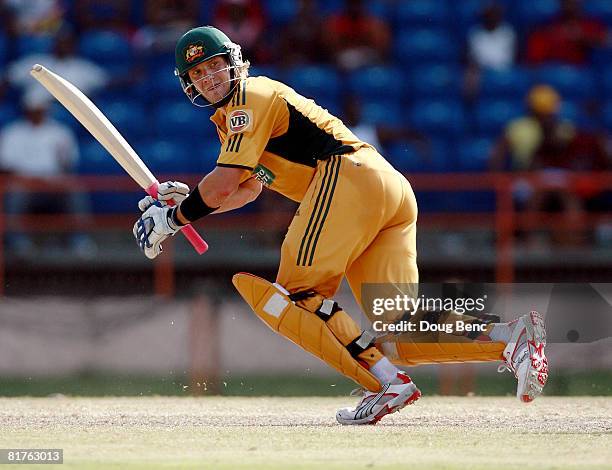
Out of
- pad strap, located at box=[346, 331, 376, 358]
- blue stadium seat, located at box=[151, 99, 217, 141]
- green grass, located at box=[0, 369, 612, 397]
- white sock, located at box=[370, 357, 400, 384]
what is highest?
blue stadium seat, located at box=[151, 99, 217, 141]

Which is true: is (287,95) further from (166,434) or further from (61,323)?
(61,323)

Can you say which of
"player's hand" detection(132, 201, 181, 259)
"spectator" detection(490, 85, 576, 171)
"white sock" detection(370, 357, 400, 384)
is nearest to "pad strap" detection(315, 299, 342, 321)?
"white sock" detection(370, 357, 400, 384)

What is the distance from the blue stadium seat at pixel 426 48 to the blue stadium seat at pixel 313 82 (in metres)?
0.95

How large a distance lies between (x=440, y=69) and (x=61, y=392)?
5.75m

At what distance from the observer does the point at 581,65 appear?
14.4 metres

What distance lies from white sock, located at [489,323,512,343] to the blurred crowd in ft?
17.9

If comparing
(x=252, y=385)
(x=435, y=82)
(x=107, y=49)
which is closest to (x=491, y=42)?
(x=435, y=82)

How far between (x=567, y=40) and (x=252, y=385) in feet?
19.6

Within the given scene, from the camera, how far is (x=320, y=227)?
7309mm

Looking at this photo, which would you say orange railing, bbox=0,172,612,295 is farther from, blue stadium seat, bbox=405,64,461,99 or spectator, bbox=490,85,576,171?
blue stadium seat, bbox=405,64,461,99

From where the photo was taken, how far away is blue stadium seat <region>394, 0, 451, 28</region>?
48.1 feet

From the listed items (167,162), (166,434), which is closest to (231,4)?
(167,162)

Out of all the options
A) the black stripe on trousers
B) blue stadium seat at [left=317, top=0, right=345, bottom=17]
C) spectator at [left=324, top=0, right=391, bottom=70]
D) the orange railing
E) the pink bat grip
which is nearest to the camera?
the black stripe on trousers

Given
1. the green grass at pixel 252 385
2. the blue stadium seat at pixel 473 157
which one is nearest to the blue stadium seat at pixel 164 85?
the blue stadium seat at pixel 473 157
